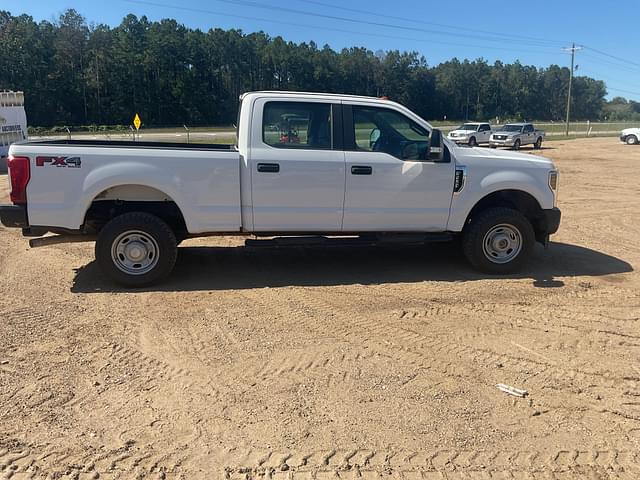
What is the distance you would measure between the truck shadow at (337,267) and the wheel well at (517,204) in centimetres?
62

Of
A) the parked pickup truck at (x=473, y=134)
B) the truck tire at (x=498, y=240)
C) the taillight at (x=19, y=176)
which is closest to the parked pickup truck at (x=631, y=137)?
the parked pickup truck at (x=473, y=134)

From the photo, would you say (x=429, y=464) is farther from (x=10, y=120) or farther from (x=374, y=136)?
(x=10, y=120)

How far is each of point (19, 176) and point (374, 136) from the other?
148 inches

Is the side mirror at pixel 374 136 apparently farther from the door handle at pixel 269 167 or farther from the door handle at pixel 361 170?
the door handle at pixel 269 167

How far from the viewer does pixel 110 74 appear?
85.6 m

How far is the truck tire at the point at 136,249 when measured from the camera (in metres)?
5.81

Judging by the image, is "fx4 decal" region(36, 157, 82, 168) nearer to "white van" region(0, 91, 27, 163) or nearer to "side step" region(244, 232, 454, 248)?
"side step" region(244, 232, 454, 248)

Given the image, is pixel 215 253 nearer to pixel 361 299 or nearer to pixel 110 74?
pixel 361 299

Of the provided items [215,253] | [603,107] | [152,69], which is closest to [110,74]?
[152,69]

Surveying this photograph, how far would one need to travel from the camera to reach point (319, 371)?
13.5 ft

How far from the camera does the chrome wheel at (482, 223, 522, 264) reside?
656 centimetres

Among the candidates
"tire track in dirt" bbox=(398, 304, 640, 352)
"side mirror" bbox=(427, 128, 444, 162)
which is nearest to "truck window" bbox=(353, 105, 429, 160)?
"side mirror" bbox=(427, 128, 444, 162)

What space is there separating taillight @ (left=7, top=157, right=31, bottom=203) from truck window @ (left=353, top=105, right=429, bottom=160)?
3.45m

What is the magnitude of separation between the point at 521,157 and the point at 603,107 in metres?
169
